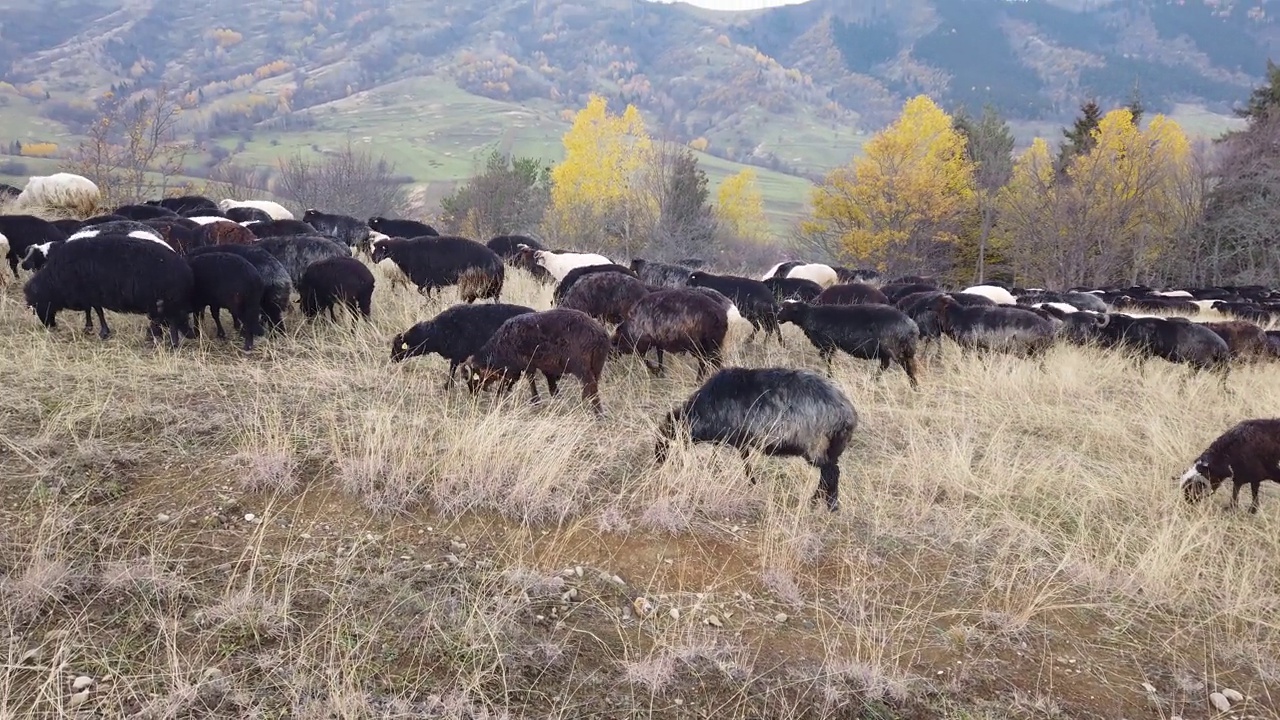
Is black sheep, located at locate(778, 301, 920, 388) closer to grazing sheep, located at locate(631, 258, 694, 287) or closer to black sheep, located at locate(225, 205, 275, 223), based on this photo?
grazing sheep, located at locate(631, 258, 694, 287)

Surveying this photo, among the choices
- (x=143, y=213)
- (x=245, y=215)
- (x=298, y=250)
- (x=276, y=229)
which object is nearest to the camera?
(x=298, y=250)

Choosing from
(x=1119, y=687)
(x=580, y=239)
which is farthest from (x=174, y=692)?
(x=580, y=239)

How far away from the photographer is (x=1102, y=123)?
115 ft

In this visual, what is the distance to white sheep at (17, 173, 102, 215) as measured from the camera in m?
14.6

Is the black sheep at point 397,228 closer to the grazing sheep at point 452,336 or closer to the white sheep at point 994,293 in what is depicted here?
the grazing sheep at point 452,336

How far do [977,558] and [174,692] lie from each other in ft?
14.8

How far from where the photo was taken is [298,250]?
9938mm

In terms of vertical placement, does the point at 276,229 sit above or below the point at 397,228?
above

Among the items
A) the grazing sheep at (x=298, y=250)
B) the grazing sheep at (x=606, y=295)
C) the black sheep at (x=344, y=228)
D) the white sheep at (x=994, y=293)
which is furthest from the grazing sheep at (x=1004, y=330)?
the black sheep at (x=344, y=228)

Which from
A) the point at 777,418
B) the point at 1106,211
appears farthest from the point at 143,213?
the point at 1106,211

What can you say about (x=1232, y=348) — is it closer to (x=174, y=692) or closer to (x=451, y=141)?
(x=174, y=692)

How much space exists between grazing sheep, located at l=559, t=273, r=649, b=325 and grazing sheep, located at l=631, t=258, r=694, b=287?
12.7 ft

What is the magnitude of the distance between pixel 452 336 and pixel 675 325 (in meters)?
2.51

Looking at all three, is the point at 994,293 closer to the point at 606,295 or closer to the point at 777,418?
A: the point at 606,295
